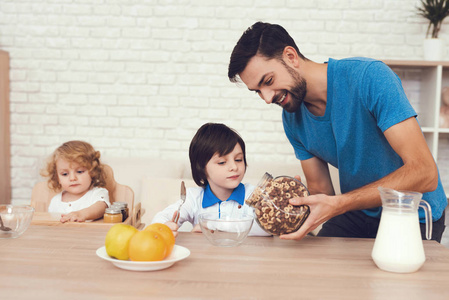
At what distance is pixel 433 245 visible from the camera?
1.31 m

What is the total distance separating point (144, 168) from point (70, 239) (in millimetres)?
1486

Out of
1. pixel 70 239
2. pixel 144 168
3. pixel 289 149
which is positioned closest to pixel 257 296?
pixel 70 239

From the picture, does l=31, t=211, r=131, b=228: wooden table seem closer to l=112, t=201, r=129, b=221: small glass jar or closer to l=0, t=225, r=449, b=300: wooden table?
l=112, t=201, r=129, b=221: small glass jar

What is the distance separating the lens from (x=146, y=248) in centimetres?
102

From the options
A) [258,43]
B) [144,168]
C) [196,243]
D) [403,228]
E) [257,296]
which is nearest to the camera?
[257,296]

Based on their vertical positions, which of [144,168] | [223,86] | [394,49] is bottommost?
[144,168]

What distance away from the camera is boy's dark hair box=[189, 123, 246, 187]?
1699 millimetres

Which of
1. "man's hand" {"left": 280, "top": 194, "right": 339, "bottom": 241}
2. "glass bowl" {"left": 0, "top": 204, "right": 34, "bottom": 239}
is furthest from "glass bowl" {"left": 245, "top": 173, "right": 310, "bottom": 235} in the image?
"glass bowl" {"left": 0, "top": 204, "right": 34, "bottom": 239}

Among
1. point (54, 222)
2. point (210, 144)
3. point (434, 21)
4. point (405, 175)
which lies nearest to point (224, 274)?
point (405, 175)

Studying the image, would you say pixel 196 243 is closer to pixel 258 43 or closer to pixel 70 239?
pixel 70 239

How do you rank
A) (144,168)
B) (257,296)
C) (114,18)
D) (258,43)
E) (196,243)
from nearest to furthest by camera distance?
(257,296) < (196,243) < (258,43) < (144,168) < (114,18)

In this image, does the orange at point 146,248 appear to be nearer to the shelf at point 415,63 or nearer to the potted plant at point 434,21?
the shelf at point 415,63

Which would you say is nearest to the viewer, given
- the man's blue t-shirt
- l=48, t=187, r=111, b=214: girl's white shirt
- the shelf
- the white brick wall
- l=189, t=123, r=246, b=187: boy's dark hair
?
the man's blue t-shirt

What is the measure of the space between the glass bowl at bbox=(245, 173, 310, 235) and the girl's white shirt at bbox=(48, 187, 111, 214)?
47.1 inches
